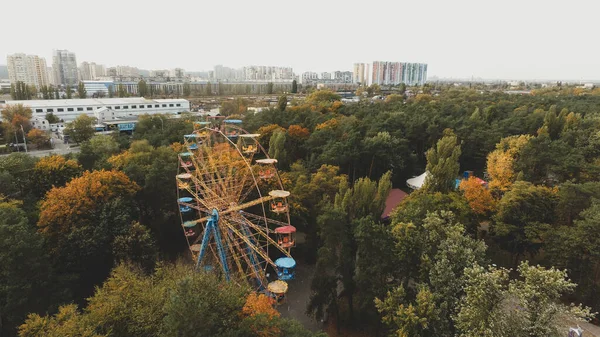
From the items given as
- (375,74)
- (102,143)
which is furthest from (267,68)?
(102,143)

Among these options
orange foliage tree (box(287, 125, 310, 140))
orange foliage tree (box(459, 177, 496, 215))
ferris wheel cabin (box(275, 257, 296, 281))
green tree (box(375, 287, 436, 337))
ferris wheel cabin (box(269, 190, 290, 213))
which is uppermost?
orange foliage tree (box(287, 125, 310, 140))

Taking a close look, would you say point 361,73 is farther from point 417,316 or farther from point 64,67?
point 417,316

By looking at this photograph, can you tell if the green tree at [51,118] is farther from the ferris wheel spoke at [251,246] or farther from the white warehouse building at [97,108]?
the ferris wheel spoke at [251,246]

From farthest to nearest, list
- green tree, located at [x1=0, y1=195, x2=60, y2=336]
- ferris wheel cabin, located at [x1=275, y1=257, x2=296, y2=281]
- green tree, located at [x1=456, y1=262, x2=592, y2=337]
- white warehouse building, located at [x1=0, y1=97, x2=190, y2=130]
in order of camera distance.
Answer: white warehouse building, located at [x1=0, y1=97, x2=190, y2=130]
ferris wheel cabin, located at [x1=275, y1=257, x2=296, y2=281]
green tree, located at [x1=0, y1=195, x2=60, y2=336]
green tree, located at [x1=456, y1=262, x2=592, y2=337]

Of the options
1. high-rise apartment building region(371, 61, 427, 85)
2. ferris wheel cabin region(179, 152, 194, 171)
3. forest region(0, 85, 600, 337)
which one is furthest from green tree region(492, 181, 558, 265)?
high-rise apartment building region(371, 61, 427, 85)

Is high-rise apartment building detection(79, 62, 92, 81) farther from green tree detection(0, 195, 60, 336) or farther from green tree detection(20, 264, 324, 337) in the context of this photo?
green tree detection(20, 264, 324, 337)
